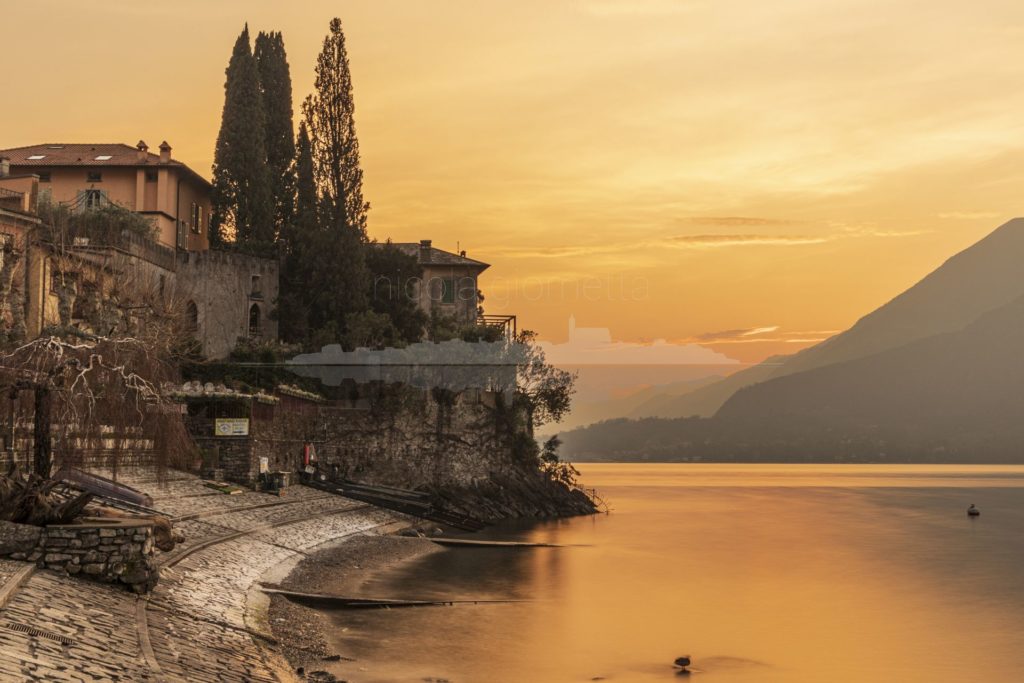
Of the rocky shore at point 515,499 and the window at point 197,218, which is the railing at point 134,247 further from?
the rocky shore at point 515,499

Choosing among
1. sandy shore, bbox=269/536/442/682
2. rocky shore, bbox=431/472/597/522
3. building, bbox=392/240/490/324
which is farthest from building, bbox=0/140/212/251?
sandy shore, bbox=269/536/442/682

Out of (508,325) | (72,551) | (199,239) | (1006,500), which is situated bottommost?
(1006,500)

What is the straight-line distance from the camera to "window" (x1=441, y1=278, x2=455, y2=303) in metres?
70.8

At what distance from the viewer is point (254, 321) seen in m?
60.4

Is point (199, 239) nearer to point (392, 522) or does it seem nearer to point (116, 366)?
point (392, 522)

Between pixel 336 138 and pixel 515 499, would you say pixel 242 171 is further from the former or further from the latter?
pixel 515 499

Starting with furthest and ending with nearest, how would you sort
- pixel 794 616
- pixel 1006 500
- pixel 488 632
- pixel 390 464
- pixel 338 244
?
1. pixel 1006 500
2. pixel 338 244
3. pixel 390 464
4. pixel 794 616
5. pixel 488 632

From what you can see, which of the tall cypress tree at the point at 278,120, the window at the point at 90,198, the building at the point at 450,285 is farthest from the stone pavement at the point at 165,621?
the building at the point at 450,285

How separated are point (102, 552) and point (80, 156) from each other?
51310 mm

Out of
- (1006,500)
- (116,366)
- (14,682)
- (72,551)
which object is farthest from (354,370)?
(1006,500)

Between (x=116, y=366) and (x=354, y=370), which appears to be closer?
(x=116, y=366)

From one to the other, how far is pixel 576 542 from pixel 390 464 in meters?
10.8

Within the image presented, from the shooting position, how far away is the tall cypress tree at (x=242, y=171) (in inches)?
2447

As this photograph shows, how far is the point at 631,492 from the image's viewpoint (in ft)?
388
